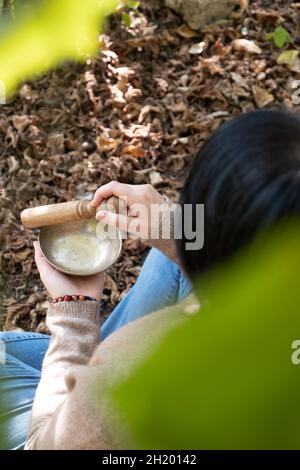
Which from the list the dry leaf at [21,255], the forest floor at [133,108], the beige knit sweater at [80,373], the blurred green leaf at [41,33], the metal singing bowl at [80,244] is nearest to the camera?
the blurred green leaf at [41,33]

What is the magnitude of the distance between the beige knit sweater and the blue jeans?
0.17m

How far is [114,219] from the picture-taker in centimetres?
128

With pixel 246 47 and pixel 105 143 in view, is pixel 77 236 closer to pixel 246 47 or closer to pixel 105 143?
pixel 105 143

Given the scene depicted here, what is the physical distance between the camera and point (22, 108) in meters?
2.38

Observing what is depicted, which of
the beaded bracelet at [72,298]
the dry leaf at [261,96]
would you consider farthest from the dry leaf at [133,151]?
the beaded bracelet at [72,298]

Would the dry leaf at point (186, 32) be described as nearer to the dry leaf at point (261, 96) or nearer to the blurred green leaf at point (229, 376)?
the dry leaf at point (261, 96)

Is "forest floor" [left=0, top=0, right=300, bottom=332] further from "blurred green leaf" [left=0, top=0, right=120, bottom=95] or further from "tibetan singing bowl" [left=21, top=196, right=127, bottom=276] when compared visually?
"blurred green leaf" [left=0, top=0, right=120, bottom=95]

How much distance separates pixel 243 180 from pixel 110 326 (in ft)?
2.61

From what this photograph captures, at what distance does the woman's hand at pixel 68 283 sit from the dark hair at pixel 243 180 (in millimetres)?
516

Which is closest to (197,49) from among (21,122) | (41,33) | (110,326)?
(21,122)

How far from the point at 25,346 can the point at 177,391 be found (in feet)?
4.17

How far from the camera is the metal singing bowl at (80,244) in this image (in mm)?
1344

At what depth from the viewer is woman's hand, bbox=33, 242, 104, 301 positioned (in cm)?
127

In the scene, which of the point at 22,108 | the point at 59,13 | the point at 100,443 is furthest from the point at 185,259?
the point at 22,108
